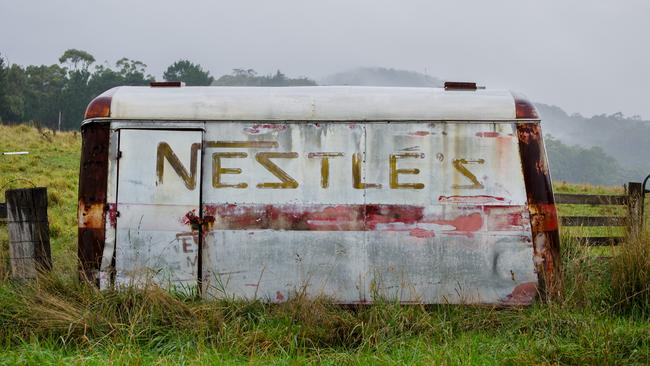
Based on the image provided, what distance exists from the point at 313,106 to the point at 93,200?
2.24 meters

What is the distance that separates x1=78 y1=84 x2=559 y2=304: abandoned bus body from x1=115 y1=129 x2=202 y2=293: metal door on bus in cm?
1

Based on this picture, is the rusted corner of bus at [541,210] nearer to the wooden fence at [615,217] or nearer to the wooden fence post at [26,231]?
the wooden fence at [615,217]

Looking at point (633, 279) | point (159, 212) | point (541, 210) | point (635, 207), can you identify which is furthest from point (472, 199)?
point (635, 207)

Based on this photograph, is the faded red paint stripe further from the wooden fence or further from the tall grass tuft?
the wooden fence

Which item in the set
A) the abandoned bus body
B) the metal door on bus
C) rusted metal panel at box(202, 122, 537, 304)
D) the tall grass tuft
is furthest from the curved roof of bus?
the tall grass tuft

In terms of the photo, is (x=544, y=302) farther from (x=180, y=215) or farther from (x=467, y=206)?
(x=180, y=215)

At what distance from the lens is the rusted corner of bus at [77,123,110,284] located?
5.55 meters

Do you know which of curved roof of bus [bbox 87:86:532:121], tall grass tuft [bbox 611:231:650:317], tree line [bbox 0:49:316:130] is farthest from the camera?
tree line [bbox 0:49:316:130]

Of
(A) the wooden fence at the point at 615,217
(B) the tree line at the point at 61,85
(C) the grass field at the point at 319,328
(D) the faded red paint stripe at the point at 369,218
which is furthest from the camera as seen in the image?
(B) the tree line at the point at 61,85

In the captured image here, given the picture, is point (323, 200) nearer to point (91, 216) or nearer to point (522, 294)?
point (522, 294)

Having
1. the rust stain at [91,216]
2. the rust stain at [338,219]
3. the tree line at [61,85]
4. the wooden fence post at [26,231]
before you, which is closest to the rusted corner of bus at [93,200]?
the rust stain at [91,216]

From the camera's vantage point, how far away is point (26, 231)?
5863mm

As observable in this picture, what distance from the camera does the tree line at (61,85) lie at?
44125mm

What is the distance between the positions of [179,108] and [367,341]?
9.14 feet
